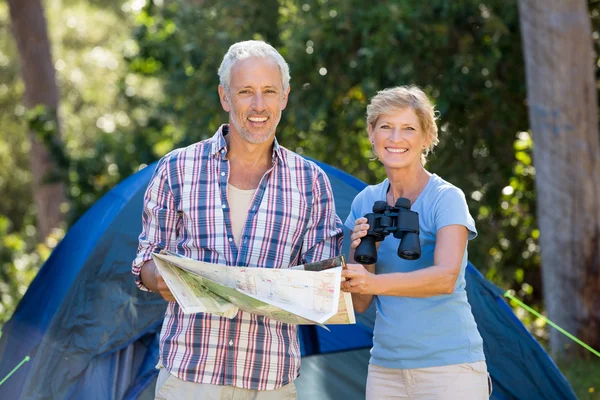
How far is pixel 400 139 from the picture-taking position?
8.84 feet

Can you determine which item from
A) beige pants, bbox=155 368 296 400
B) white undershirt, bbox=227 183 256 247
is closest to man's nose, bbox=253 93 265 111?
white undershirt, bbox=227 183 256 247

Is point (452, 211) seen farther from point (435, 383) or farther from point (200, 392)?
point (200, 392)

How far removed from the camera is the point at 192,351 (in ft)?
8.70

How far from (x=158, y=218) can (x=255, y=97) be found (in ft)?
1.57

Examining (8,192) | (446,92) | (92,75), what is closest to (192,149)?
(446,92)

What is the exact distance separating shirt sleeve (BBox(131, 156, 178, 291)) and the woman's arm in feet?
1.95

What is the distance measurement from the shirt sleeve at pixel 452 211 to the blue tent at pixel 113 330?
1.47 metres

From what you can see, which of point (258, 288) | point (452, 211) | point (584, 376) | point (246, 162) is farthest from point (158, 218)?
point (584, 376)

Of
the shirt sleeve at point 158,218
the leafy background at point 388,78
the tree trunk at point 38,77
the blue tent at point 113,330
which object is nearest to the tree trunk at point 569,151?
the leafy background at point 388,78

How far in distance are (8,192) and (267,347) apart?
18.9m

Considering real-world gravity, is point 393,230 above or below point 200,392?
above

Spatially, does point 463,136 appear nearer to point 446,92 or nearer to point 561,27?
point 446,92

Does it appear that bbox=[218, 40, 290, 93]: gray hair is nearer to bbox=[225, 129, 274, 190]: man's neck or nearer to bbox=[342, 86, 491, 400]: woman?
bbox=[225, 129, 274, 190]: man's neck

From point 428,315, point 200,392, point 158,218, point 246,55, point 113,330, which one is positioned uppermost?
point 246,55
